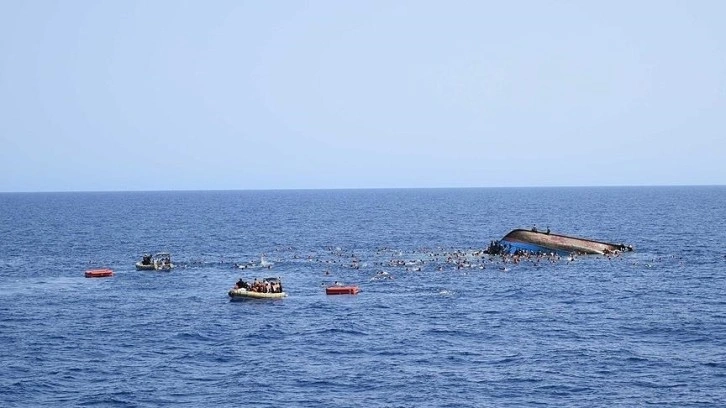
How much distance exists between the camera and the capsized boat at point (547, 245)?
424 feet

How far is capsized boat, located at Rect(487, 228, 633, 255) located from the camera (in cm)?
12925

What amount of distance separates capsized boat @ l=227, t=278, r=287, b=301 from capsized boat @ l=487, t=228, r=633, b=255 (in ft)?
156

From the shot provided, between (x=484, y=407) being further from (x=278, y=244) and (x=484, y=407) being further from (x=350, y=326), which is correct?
(x=278, y=244)

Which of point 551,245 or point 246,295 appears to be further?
point 551,245

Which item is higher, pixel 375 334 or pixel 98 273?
pixel 98 273

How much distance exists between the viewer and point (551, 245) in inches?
5094

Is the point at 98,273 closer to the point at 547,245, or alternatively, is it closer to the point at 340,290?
the point at 340,290

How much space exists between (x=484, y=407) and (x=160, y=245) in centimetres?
11669

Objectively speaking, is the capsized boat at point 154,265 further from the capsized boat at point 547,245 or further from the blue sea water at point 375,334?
the capsized boat at point 547,245

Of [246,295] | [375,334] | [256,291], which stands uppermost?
[256,291]

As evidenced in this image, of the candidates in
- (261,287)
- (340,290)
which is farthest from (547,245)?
(261,287)

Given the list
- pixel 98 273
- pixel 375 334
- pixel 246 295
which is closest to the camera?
pixel 375 334

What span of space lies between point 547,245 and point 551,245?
56 centimetres

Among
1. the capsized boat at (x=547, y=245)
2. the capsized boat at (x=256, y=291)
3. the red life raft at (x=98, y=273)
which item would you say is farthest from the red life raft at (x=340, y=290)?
the capsized boat at (x=547, y=245)
